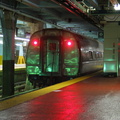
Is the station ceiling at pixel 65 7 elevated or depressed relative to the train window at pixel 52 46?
elevated

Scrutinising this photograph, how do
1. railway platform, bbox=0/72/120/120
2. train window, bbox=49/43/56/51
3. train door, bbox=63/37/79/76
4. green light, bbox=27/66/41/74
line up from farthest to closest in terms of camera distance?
green light, bbox=27/66/41/74 → train window, bbox=49/43/56/51 → train door, bbox=63/37/79/76 → railway platform, bbox=0/72/120/120

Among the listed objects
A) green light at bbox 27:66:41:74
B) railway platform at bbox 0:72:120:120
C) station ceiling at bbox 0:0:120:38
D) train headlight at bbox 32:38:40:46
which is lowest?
railway platform at bbox 0:72:120:120

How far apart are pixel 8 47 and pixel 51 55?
9.02ft

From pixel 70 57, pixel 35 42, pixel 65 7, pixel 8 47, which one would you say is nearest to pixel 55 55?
pixel 70 57

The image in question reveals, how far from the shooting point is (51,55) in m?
13.7

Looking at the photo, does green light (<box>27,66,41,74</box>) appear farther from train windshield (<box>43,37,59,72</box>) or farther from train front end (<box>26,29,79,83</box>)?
train windshield (<box>43,37,59,72</box>)

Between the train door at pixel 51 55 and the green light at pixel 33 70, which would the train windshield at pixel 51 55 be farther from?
the green light at pixel 33 70

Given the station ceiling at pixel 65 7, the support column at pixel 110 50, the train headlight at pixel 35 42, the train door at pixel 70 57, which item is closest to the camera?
the station ceiling at pixel 65 7

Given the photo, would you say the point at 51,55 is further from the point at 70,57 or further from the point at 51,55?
the point at 70,57

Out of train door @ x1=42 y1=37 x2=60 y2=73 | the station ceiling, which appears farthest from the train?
the station ceiling

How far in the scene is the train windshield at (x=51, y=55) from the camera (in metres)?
13.6

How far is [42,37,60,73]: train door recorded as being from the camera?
44.5ft

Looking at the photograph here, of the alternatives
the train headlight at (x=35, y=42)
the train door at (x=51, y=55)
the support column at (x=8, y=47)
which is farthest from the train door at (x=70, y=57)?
the support column at (x=8, y=47)

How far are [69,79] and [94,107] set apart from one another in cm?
732
